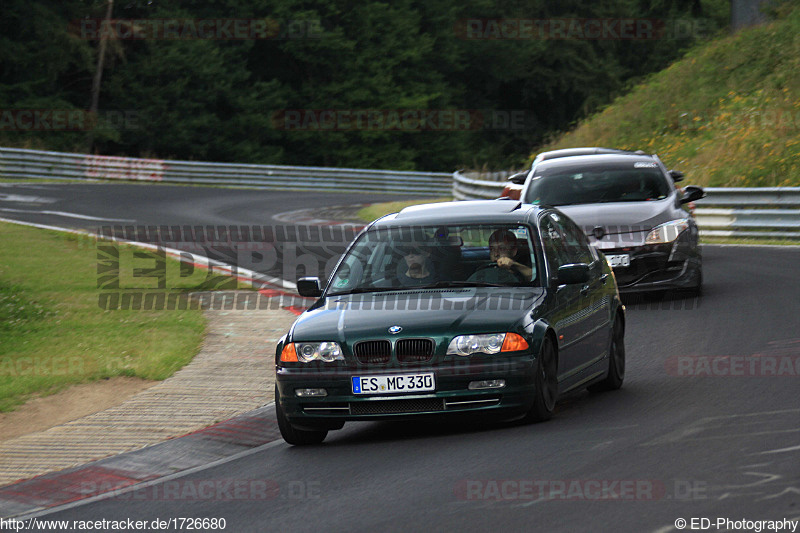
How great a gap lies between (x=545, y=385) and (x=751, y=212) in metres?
15.1

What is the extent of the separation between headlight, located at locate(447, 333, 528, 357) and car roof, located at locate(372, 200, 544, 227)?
1.43 m

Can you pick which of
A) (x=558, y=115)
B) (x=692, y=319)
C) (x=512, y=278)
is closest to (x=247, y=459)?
(x=512, y=278)

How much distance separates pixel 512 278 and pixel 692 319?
189 inches

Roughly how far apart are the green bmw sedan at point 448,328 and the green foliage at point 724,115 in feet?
59.9

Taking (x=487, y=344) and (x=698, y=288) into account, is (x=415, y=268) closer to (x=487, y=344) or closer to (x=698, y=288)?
(x=487, y=344)

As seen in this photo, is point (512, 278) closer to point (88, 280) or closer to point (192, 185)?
point (88, 280)

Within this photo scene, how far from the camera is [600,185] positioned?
15703mm

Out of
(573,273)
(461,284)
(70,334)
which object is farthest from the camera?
(70,334)

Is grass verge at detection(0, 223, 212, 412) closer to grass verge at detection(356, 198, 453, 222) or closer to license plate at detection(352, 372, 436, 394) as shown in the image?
license plate at detection(352, 372, 436, 394)

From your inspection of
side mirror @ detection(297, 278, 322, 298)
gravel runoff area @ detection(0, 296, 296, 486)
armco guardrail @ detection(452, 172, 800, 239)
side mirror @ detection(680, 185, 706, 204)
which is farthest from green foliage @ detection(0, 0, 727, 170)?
side mirror @ detection(297, 278, 322, 298)

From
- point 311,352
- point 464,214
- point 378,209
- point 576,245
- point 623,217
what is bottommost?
point 378,209

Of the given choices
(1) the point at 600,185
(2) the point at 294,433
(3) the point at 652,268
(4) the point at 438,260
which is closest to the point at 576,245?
(4) the point at 438,260

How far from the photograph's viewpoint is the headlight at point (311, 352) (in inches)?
328

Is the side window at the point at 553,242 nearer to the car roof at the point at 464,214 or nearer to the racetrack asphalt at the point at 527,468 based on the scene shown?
the car roof at the point at 464,214
